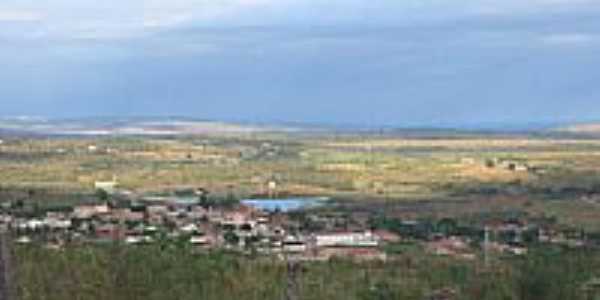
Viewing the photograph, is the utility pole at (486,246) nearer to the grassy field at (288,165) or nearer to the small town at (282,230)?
the small town at (282,230)

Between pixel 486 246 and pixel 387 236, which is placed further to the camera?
pixel 387 236

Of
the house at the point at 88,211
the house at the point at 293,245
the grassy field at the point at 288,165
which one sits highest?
the house at the point at 88,211

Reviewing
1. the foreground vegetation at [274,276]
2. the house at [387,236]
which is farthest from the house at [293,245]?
the house at [387,236]

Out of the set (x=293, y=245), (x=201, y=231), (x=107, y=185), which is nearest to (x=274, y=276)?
(x=293, y=245)

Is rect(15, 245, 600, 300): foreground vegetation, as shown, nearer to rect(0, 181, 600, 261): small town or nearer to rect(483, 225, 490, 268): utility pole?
rect(483, 225, 490, 268): utility pole

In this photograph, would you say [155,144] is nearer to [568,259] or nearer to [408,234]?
[408,234]

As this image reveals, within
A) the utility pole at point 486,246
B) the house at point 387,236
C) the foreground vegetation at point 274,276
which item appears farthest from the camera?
the house at point 387,236

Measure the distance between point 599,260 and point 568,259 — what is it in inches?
90.4

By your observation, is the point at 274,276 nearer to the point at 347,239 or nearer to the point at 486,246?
the point at 347,239

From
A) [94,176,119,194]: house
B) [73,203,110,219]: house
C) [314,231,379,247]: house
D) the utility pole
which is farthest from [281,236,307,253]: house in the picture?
[94,176,119,194]: house

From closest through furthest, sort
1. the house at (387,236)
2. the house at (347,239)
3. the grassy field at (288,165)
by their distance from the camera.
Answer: the house at (347,239)
the house at (387,236)
the grassy field at (288,165)

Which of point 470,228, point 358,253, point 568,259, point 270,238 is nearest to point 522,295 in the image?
point 568,259

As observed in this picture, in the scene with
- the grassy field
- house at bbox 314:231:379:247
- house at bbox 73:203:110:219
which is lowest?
the grassy field

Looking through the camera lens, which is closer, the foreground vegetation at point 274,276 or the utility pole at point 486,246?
the foreground vegetation at point 274,276
